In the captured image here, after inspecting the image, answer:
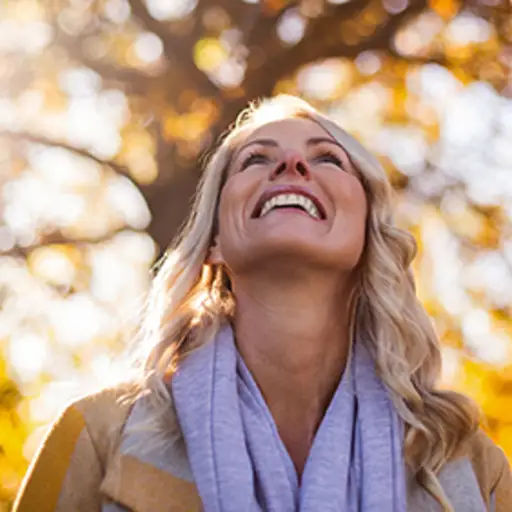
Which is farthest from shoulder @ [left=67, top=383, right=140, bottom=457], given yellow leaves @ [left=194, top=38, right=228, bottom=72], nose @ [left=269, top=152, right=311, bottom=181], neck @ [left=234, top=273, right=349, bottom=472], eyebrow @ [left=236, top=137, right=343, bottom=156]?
yellow leaves @ [left=194, top=38, right=228, bottom=72]

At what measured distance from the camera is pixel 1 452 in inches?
351

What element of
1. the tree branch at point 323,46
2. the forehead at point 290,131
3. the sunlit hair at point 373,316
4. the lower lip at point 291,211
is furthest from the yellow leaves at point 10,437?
the lower lip at point 291,211

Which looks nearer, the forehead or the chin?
the chin

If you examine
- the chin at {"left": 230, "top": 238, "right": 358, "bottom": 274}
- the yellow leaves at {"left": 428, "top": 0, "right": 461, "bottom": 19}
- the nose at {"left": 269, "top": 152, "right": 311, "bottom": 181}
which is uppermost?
the yellow leaves at {"left": 428, "top": 0, "right": 461, "bottom": 19}

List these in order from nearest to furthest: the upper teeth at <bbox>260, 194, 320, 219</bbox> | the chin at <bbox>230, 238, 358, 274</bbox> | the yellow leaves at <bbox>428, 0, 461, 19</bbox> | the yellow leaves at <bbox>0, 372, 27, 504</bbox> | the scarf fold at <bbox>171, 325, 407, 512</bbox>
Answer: the scarf fold at <bbox>171, 325, 407, 512</bbox> < the chin at <bbox>230, 238, 358, 274</bbox> < the upper teeth at <bbox>260, 194, 320, 219</bbox> < the yellow leaves at <bbox>428, 0, 461, 19</bbox> < the yellow leaves at <bbox>0, 372, 27, 504</bbox>

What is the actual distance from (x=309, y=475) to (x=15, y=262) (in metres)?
5.42

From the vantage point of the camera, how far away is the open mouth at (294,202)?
3152mm

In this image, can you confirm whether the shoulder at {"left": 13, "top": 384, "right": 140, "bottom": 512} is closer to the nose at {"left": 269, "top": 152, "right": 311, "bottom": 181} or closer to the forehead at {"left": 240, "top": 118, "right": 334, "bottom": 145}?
the nose at {"left": 269, "top": 152, "right": 311, "bottom": 181}

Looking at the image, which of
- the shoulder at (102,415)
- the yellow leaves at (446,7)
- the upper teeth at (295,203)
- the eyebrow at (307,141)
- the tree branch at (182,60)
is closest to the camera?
the shoulder at (102,415)

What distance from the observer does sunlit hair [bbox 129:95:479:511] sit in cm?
313

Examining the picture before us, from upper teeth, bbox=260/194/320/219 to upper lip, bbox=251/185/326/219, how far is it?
0.01 m

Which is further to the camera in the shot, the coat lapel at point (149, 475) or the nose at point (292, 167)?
the nose at point (292, 167)

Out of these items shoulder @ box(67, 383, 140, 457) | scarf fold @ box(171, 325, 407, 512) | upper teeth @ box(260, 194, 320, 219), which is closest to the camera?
scarf fold @ box(171, 325, 407, 512)

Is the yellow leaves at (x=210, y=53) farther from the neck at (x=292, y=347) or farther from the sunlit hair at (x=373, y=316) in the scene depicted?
the neck at (x=292, y=347)
